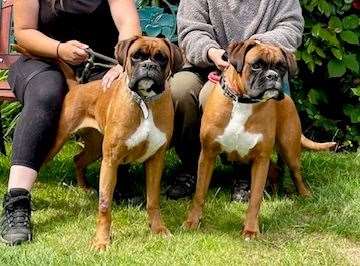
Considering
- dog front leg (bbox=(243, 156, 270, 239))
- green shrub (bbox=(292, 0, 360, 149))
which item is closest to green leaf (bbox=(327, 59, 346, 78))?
green shrub (bbox=(292, 0, 360, 149))

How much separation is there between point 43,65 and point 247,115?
118cm

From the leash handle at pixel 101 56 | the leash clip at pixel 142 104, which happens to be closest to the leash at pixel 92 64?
the leash handle at pixel 101 56

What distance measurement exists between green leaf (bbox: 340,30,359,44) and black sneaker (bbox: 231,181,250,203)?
58.8 inches

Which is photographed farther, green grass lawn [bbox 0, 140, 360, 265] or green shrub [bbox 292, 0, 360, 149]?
green shrub [bbox 292, 0, 360, 149]

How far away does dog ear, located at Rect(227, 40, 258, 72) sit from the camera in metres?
3.81

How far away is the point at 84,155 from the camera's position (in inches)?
188

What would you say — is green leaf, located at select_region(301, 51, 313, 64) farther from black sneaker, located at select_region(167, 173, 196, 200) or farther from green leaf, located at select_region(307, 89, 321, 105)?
black sneaker, located at select_region(167, 173, 196, 200)

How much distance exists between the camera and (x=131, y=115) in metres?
3.81

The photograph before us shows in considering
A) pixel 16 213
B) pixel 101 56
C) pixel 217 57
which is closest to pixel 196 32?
pixel 217 57

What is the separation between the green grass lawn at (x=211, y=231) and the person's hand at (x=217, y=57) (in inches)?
32.5

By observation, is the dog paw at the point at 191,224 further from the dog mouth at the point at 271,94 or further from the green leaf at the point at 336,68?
the green leaf at the point at 336,68

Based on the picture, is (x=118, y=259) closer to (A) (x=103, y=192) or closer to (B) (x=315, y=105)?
(A) (x=103, y=192)

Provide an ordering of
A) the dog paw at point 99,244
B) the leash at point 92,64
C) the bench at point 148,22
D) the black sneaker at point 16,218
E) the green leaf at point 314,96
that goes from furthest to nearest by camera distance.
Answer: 1. the green leaf at point 314,96
2. the bench at point 148,22
3. the leash at point 92,64
4. the black sneaker at point 16,218
5. the dog paw at point 99,244

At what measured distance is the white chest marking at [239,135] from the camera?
157 inches
